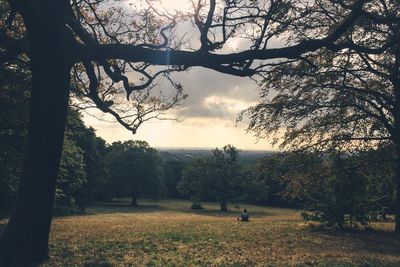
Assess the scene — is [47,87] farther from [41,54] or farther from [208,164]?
[208,164]

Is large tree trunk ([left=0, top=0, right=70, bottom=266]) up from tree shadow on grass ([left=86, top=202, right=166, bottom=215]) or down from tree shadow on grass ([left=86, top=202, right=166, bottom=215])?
up

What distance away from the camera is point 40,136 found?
1055cm

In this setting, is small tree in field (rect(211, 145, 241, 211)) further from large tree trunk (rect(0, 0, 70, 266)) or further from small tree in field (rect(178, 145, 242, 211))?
large tree trunk (rect(0, 0, 70, 266))

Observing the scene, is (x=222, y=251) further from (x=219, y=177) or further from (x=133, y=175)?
(x=133, y=175)

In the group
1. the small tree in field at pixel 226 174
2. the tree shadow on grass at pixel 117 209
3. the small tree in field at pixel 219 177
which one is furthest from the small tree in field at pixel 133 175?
the small tree in field at pixel 226 174

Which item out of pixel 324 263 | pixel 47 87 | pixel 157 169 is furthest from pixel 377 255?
pixel 157 169

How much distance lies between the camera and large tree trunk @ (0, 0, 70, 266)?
1046 centimetres

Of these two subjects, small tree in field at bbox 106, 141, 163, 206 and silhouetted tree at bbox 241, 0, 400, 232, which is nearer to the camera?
silhouetted tree at bbox 241, 0, 400, 232

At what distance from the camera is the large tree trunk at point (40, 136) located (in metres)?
10.5

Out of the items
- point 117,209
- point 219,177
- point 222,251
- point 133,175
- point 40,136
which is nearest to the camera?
point 40,136

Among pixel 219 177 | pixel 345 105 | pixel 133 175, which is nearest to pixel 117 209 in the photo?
pixel 133 175

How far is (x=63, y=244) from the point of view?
49.2 feet

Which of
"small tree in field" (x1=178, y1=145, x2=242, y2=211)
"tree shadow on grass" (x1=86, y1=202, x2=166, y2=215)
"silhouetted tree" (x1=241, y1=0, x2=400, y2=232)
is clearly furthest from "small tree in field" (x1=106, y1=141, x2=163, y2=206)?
"silhouetted tree" (x1=241, y1=0, x2=400, y2=232)

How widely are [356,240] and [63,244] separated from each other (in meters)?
12.8
